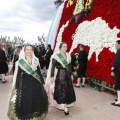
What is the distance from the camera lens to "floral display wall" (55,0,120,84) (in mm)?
8098

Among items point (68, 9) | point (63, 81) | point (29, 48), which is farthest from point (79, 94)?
point (68, 9)

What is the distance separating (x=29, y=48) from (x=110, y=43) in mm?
4122

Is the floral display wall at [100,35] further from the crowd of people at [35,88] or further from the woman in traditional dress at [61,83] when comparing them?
the crowd of people at [35,88]

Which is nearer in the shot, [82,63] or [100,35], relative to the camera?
[100,35]

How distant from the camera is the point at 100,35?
9172 mm

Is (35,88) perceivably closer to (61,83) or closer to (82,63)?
(61,83)

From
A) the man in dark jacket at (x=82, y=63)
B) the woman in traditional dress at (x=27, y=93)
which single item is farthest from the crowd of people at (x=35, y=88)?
the man in dark jacket at (x=82, y=63)

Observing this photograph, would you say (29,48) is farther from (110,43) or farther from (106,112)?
(110,43)

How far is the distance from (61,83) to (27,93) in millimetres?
1316

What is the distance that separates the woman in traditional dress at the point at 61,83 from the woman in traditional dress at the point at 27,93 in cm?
93

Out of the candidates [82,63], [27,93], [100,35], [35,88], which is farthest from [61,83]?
[100,35]

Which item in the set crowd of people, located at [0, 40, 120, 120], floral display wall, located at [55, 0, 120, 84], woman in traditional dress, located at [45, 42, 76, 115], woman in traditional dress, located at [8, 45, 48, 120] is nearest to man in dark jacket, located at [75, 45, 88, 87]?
floral display wall, located at [55, 0, 120, 84]

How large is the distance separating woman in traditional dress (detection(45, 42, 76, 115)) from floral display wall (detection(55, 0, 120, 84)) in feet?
7.36

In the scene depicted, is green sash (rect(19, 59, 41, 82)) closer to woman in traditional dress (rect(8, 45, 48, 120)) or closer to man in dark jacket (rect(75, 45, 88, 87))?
woman in traditional dress (rect(8, 45, 48, 120))
